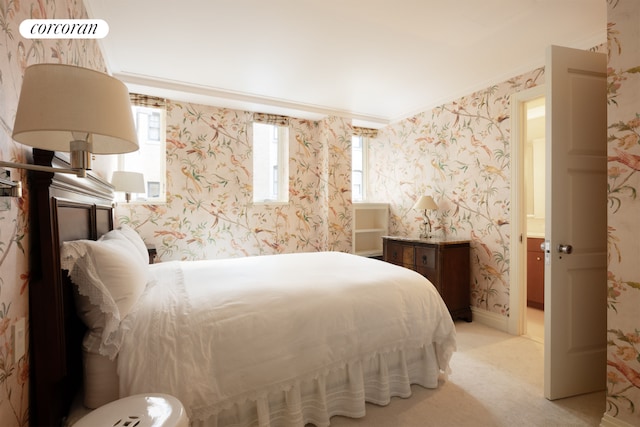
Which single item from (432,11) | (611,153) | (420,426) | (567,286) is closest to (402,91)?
(432,11)

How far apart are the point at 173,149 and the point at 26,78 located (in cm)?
305

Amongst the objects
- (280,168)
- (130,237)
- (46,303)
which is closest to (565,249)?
(46,303)

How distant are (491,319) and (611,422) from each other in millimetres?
1645

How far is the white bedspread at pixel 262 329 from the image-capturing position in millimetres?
1315

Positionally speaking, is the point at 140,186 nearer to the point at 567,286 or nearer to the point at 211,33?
the point at 211,33

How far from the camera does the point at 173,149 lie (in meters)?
3.69

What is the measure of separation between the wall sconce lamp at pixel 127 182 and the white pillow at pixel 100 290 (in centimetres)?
179

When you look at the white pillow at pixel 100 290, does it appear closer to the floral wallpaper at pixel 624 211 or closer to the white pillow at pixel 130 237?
the white pillow at pixel 130 237

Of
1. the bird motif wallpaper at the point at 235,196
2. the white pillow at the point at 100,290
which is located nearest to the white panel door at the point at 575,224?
the white pillow at the point at 100,290

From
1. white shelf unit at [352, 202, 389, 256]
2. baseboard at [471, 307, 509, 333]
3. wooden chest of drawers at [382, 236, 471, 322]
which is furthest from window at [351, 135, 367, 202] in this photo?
baseboard at [471, 307, 509, 333]

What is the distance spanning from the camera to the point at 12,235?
3.30ft

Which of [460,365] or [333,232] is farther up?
[333,232]

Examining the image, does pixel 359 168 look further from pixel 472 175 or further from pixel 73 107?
pixel 73 107

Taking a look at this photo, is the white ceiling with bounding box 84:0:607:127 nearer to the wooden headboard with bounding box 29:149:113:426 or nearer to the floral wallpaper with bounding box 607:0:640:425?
the floral wallpaper with bounding box 607:0:640:425
